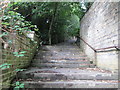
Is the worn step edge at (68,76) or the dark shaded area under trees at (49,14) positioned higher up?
the dark shaded area under trees at (49,14)

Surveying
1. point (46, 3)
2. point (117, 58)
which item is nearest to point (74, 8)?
point (46, 3)

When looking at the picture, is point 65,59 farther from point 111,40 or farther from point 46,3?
point 46,3

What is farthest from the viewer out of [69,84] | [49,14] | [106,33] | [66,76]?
[49,14]

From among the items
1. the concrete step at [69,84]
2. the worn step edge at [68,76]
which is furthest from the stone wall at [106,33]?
the concrete step at [69,84]

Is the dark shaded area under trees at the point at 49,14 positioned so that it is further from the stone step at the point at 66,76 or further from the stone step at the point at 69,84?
A: the stone step at the point at 69,84

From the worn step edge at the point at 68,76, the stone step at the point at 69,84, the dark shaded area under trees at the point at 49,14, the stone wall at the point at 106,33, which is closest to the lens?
the stone step at the point at 69,84

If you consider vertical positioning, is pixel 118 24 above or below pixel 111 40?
above

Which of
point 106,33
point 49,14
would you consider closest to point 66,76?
point 106,33

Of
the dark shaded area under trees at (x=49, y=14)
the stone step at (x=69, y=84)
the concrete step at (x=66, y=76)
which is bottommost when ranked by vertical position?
the stone step at (x=69, y=84)

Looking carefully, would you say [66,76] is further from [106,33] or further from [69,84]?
[106,33]

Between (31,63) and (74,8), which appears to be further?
(74,8)

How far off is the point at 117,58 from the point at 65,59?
1.97 meters

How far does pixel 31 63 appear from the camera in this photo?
3486 mm

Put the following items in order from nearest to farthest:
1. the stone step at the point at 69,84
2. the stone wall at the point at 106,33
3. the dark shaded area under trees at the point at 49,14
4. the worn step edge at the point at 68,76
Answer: the stone step at the point at 69,84
the worn step edge at the point at 68,76
the stone wall at the point at 106,33
the dark shaded area under trees at the point at 49,14
